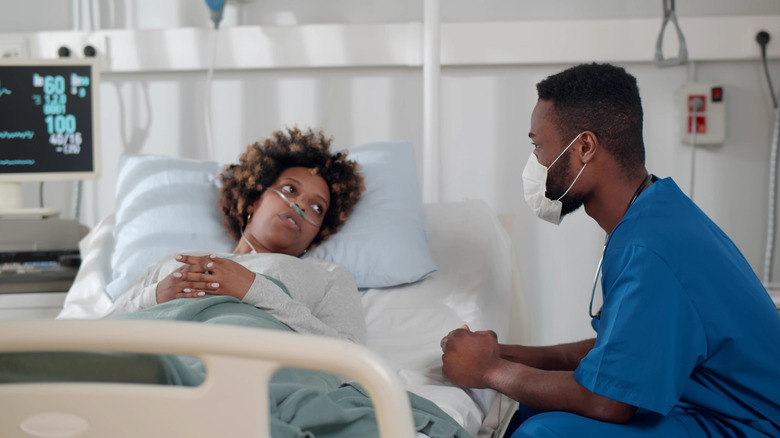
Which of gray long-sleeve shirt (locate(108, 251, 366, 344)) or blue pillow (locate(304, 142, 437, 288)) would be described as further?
blue pillow (locate(304, 142, 437, 288))

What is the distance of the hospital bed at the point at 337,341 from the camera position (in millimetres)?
603

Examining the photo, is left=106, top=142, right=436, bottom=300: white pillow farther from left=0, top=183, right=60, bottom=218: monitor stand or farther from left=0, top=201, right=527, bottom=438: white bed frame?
left=0, top=201, right=527, bottom=438: white bed frame

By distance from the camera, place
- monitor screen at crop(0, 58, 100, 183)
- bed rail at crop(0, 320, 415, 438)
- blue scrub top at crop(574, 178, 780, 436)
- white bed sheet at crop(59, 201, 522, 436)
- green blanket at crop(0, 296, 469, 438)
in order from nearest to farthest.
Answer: bed rail at crop(0, 320, 415, 438)
green blanket at crop(0, 296, 469, 438)
blue scrub top at crop(574, 178, 780, 436)
white bed sheet at crop(59, 201, 522, 436)
monitor screen at crop(0, 58, 100, 183)

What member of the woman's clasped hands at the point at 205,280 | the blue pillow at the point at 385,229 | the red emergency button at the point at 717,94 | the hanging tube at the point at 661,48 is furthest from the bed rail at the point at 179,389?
the red emergency button at the point at 717,94

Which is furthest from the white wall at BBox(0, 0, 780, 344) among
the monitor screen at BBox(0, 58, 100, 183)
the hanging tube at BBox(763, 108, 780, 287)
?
the monitor screen at BBox(0, 58, 100, 183)

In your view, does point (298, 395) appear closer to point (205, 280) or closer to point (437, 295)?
point (205, 280)

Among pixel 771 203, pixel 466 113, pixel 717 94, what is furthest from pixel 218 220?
pixel 771 203

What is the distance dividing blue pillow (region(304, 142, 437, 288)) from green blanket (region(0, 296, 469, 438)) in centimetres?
50

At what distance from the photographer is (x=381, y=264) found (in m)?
1.92

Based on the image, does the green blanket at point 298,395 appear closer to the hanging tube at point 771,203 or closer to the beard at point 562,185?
the beard at point 562,185

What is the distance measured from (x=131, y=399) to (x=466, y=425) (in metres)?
0.81

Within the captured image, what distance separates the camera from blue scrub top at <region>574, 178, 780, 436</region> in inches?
41.8

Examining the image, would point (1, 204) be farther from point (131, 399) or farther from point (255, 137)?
point (131, 399)

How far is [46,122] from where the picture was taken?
2.22 meters
